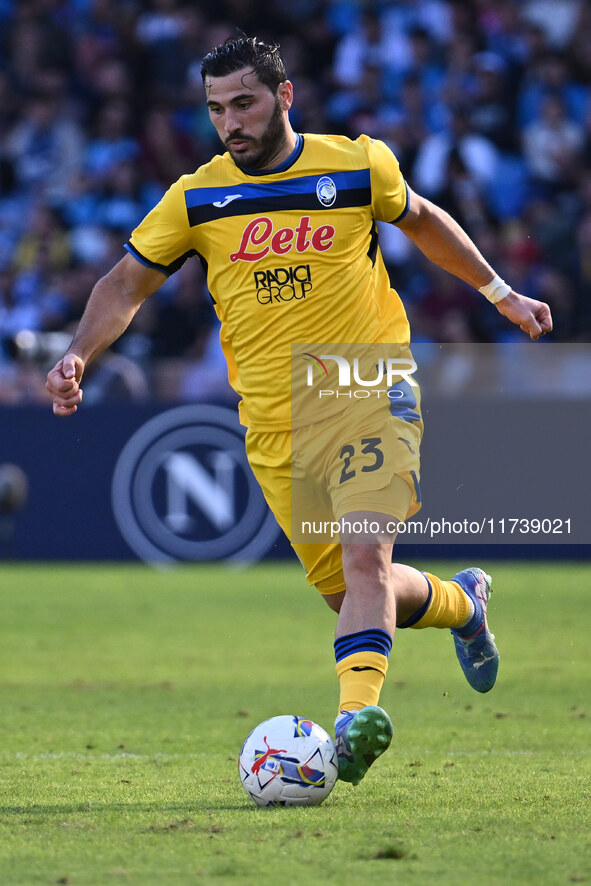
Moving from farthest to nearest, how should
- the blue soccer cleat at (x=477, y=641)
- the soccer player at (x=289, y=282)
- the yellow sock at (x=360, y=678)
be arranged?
the blue soccer cleat at (x=477, y=641) → the soccer player at (x=289, y=282) → the yellow sock at (x=360, y=678)

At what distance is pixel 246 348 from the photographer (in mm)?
4930

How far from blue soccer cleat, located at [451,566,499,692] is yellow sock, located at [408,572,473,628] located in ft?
0.19

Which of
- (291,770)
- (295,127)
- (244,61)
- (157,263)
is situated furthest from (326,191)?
(295,127)

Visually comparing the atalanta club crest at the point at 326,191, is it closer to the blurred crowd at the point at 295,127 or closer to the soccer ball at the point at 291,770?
the soccer ball at the point at 291,770

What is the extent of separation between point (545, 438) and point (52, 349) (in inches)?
172

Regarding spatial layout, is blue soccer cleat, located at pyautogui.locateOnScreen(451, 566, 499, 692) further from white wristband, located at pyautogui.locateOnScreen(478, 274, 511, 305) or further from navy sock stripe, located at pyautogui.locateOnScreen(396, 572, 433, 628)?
white wristband, located at pyautogui.locateOnScreen(478, 274, 511, 305)

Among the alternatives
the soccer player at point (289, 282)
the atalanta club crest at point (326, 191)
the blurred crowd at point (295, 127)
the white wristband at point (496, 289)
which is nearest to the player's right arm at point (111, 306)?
the soccer player at point (289, 282)

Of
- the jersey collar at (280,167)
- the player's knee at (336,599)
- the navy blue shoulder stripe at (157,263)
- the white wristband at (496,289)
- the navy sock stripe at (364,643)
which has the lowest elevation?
the player's knee at (336,599)

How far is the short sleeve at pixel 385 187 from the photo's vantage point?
15.9 ft

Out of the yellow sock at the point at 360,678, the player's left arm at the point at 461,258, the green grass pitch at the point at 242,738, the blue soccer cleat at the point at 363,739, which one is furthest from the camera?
the player's left arm at the point at 461,258

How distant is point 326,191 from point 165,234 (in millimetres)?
571

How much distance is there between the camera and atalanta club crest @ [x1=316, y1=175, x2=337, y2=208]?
4.81 meters

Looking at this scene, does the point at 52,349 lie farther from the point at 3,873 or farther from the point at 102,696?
the point at 3,873

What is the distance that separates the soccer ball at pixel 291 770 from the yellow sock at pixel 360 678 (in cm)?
15
